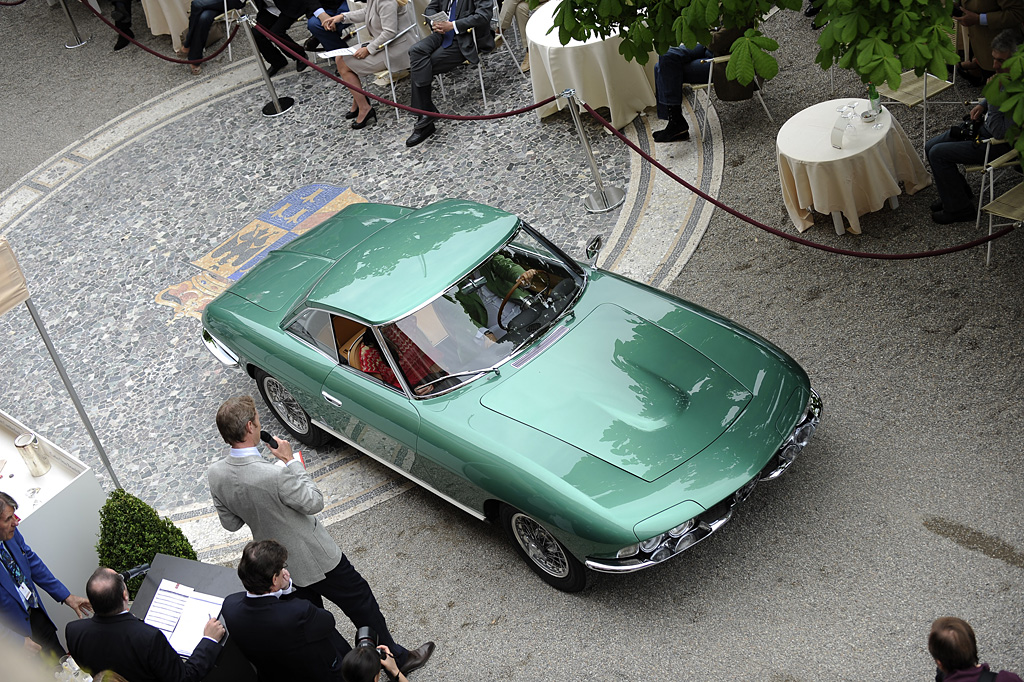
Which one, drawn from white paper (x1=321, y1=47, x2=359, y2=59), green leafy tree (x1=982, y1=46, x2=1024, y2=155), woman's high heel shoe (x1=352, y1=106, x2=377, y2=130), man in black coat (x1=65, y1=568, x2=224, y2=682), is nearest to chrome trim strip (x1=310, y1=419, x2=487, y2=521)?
man in black coat (x1=65, y1=568, x2=224, y2=682)

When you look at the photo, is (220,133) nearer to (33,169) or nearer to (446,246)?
(33,169)

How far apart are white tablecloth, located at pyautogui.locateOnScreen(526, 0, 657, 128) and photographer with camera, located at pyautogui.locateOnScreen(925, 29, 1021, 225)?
313 centimetres

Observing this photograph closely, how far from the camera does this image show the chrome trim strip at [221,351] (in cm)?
739

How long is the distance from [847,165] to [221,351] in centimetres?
512

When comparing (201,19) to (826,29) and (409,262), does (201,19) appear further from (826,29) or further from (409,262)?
(826,29)

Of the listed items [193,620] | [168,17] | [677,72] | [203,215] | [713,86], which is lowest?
[203,215]

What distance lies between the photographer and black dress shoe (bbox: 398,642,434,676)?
18.0 feet

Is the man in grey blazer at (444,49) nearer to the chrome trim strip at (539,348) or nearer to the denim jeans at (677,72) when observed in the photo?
the denim jeans at (677,72)

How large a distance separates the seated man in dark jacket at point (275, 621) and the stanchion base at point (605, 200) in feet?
17.4

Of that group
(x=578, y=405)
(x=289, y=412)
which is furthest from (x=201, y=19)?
(x=578, y=405)

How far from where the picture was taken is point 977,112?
23.4 ft

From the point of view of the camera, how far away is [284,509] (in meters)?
5.02

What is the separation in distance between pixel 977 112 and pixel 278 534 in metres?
5.84

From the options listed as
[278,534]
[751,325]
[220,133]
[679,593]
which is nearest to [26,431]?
[278,534]
